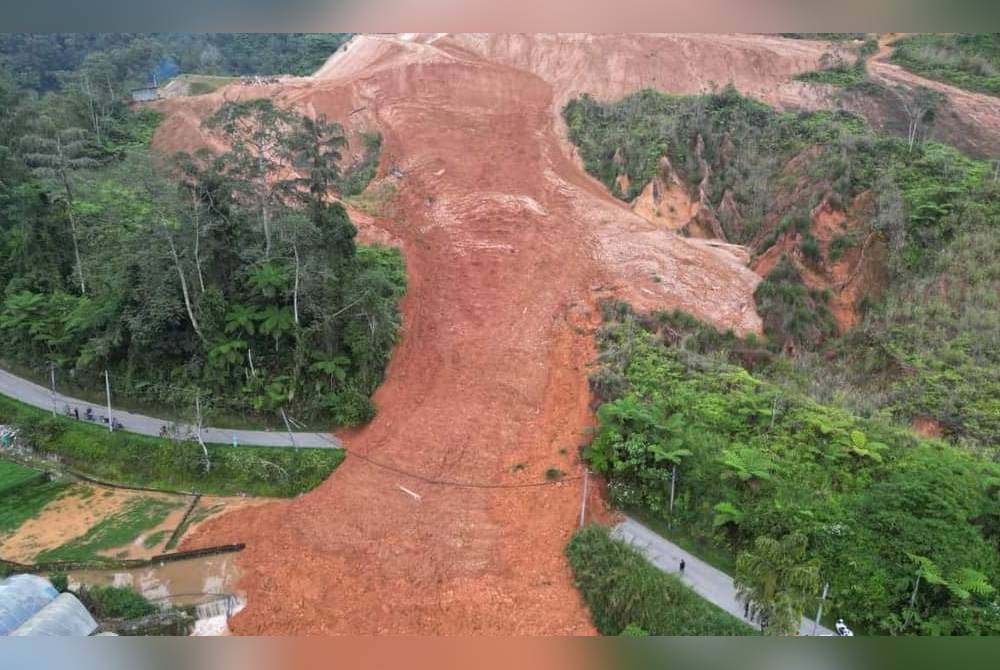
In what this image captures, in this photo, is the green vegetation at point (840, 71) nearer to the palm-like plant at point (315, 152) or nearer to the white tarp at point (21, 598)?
the palm-like plant at point (315, 152)

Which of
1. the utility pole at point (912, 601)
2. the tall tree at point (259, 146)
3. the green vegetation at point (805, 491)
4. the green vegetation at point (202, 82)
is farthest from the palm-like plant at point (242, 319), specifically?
the green vegetation at point (202, 82)

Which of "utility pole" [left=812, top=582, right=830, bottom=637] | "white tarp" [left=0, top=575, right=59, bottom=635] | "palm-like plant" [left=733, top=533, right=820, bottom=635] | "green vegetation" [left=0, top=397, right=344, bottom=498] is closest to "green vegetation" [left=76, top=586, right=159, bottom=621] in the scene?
"white tarp" [left=0, top=575, right=59, bottom=635]

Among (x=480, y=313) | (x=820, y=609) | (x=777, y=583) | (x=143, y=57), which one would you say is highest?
(x=143, y=57)

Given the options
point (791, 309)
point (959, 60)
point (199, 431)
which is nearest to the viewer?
point (199, 431)

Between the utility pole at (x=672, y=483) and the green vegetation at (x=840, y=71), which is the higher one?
the green vegetation at (x=840, y=71)

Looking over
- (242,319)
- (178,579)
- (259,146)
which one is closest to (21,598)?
(178,579)

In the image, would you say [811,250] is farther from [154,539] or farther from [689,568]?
[154,539]

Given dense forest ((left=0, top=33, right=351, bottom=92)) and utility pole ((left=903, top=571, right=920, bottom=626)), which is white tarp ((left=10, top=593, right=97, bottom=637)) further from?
dense forest ((left=0, top=33, right=351, bottom=92))
